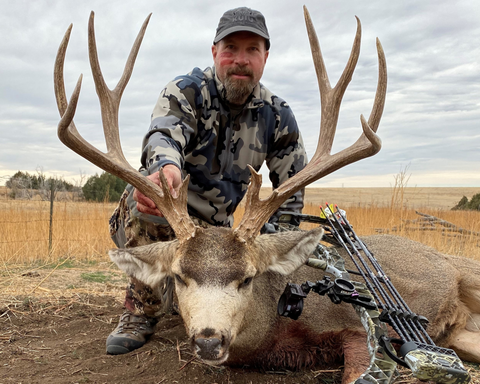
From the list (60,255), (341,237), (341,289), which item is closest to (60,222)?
(60,255)

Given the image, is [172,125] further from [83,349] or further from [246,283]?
[83,349]

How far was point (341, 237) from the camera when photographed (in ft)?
12.9

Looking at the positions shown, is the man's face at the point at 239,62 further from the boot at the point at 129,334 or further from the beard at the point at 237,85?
the boot at the point at 129,334

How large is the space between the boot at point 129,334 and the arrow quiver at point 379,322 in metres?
1.42

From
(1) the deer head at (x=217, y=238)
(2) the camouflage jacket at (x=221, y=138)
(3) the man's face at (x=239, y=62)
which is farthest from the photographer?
(3) the man's face at (x=239, y=62)

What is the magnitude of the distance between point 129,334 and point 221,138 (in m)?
2.30

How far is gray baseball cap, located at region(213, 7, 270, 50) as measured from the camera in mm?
4543

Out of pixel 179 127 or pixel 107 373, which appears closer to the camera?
pixel 107 373

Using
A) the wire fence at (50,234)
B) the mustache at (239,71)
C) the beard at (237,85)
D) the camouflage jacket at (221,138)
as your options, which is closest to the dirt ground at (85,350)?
the camouflage jacket at (221,138)

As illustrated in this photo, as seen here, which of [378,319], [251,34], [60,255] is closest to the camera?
[378,319]

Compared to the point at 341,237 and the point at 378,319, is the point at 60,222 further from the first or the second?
the point at 378,319

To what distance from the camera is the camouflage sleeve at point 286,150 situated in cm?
519

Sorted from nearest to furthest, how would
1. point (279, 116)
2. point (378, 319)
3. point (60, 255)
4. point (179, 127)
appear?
1. point (378, 319)
2. point (179, 127)
3. point (279, 116)
4. point (60, 255)

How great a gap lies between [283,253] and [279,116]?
7.89ft
